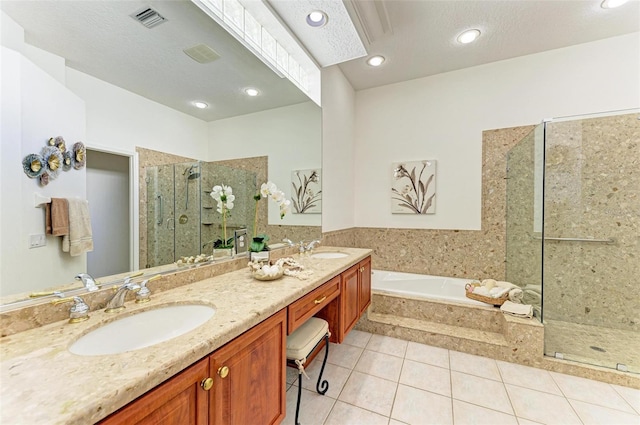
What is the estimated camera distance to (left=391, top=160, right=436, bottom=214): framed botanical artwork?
3170 millimetres

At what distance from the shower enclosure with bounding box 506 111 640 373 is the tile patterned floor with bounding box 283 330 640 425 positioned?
1.97ft

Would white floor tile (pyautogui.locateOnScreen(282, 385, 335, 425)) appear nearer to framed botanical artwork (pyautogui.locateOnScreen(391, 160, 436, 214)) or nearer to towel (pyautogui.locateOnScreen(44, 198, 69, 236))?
towel (pyautogui.locateOnScreen(44, 198, 69, 236))

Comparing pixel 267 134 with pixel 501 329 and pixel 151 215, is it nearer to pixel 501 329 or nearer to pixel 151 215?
pixel 151 215

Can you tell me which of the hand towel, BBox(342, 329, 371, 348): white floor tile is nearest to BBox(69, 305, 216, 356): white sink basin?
BBox(342, 329, 371, 348): white floor tile

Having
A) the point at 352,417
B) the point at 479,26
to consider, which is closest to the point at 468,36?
the point at 479,26

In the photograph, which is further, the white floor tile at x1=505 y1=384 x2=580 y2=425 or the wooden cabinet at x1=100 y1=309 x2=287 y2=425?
the white floor tile at x1=505 y1=384 x2=580 y2=425

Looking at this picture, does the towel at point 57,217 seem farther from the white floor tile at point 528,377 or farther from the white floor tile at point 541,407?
the white floor tile at point 528,377

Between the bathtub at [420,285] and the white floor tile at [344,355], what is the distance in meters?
0.71

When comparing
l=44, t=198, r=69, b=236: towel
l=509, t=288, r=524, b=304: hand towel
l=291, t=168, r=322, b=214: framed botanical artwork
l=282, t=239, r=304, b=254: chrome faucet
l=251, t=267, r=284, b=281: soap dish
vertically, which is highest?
l=291, t=168, r=322, b=214: framed botanical artwork

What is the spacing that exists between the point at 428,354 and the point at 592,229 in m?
2.13

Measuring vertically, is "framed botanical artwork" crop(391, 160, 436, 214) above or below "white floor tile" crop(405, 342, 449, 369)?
above

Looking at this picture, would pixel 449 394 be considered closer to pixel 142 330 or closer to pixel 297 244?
pixel 297 244

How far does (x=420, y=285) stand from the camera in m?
3.01

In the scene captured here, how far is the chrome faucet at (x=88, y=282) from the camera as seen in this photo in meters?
0.90
